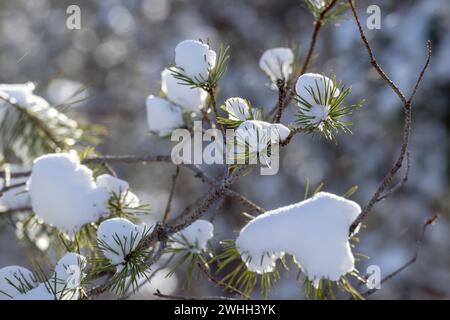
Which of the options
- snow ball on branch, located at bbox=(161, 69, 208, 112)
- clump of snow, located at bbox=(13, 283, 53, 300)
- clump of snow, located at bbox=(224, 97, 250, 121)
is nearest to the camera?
clump of snow, located at bbox=(13, 283, 53, 300)

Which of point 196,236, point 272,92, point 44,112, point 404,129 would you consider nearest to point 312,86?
point 404,129

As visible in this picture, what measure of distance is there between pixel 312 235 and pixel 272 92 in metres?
2.29

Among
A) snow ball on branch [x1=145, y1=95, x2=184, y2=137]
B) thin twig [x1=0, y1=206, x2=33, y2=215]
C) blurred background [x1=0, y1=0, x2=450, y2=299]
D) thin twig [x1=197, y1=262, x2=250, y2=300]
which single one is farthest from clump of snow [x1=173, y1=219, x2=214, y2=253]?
blurred background [x1=0, y1=0, x2=450, y2=299]

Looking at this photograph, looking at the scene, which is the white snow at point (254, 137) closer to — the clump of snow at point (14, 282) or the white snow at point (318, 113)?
the white snow at point (318, 113)

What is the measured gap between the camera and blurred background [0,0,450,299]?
9.62 feet

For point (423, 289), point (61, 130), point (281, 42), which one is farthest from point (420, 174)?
point (61, 130)

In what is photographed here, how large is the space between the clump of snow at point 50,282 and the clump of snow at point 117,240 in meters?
0.04

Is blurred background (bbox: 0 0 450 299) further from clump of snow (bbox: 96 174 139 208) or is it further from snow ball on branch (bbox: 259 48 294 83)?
clump of snow (bbox: 96 174 139 208)

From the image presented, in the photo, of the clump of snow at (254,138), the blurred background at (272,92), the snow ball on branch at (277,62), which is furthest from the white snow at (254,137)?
the blurred background at (272,92)

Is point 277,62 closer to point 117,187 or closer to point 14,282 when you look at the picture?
point 117,187

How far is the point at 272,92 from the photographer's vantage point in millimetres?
2996

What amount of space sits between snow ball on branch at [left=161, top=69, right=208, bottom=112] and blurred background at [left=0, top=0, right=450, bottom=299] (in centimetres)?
142

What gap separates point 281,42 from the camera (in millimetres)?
4746

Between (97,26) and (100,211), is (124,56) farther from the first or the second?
(100,211)
